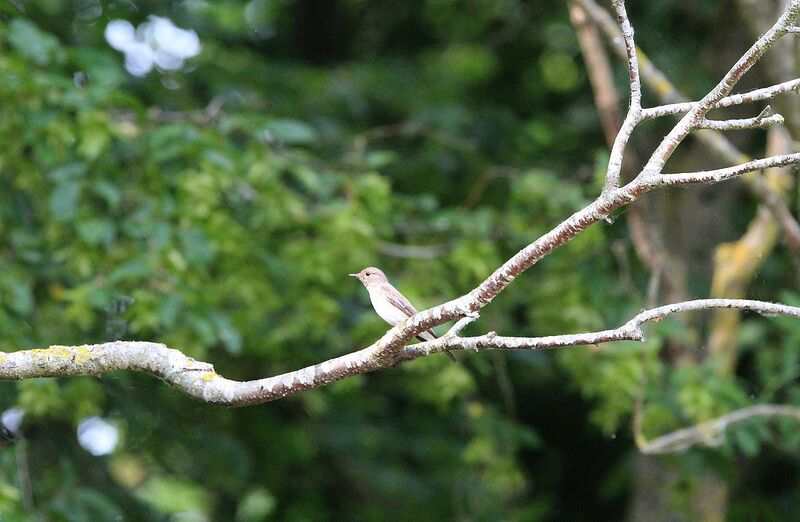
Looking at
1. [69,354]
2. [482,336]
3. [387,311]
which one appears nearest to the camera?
[482,336]

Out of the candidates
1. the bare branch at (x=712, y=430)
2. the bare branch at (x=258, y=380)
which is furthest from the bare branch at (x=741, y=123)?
the bare branch at (x=712, y=430)

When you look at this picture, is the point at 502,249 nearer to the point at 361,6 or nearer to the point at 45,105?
the point at 45,105

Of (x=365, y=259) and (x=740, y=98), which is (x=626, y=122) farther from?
(x=365, y=259)

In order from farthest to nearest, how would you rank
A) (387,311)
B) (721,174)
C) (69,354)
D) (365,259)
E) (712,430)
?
1. (365,259)
2. (712,430)
3. (387,311)
4. (69,354)
5. (721,174)

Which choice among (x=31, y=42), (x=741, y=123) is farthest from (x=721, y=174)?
(x=31, y=42)

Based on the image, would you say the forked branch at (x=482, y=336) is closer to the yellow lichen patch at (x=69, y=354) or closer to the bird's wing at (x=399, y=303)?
the yellow lichen patch at (x=69, y=354)

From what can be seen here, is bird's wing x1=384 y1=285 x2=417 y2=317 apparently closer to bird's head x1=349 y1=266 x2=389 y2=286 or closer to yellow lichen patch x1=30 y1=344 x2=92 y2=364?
bird's head x1=349 y1=266 x2=389 y2=286

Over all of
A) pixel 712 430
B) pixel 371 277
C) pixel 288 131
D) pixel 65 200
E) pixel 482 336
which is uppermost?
pixel 288 131
